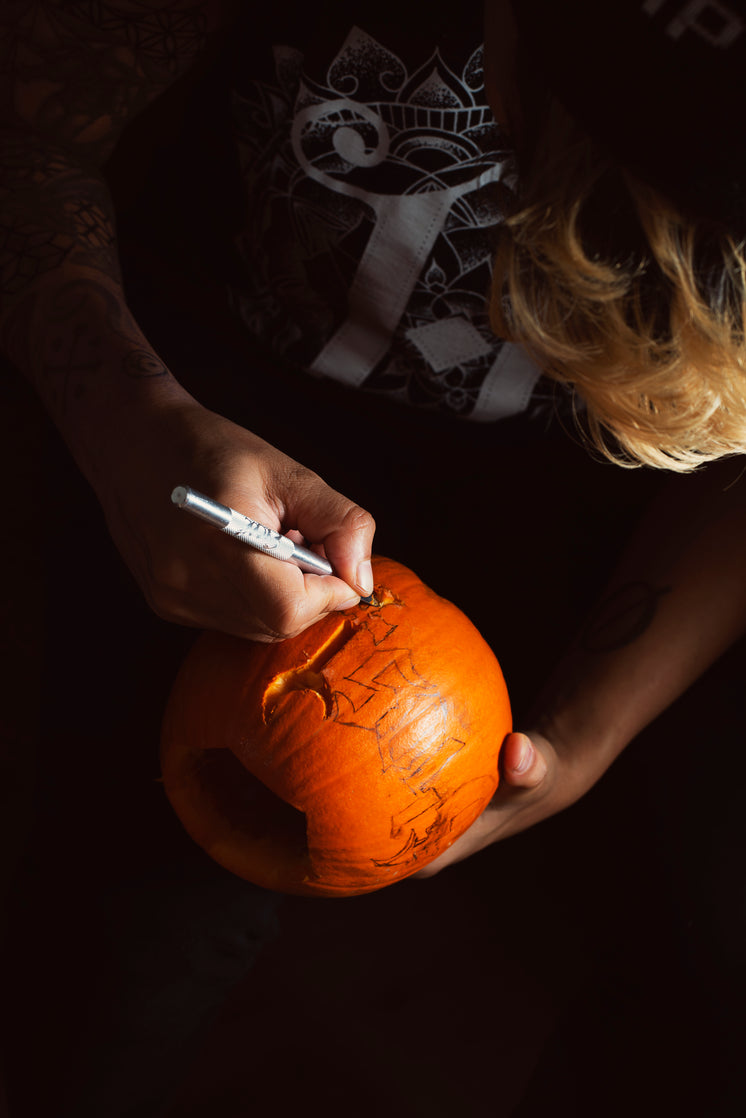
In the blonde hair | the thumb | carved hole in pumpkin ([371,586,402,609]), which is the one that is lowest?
Result: carved hole in pumpkin ([371,586,402,609])

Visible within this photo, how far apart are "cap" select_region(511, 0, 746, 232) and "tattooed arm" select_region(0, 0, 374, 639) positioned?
34 centimetres

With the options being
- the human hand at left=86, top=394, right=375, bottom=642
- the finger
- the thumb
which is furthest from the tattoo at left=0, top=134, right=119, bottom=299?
the finger

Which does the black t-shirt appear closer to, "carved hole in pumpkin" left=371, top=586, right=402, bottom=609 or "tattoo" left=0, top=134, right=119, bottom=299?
"tattoo" left=0, top=134, right=119, bottom=299

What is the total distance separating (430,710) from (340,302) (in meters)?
0.56

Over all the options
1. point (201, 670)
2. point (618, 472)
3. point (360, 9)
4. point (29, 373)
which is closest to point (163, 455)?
point (201, 670)

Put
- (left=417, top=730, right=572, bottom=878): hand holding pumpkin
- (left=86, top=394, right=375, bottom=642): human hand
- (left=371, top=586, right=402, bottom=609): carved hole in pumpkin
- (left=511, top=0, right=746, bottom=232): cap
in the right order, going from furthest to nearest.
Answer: (left=417, top=730, right=572, bottom=878): hand holding pumpkin, (left=371, top=586, right=402, bottom=609): carved hole in pumpkin, (left=86, top=394, right=375, bottom=642): human hand, (left=511, top=0, right=746, bottom=232): cap

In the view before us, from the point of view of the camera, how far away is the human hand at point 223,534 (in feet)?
2.07

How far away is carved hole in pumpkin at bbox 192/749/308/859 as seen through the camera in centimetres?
76

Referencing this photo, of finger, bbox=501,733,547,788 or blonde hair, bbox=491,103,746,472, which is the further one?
finger, bbox=501,733,547,788

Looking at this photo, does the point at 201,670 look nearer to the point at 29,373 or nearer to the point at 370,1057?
the point at 29,373

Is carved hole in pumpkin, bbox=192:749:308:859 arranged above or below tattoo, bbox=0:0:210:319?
below

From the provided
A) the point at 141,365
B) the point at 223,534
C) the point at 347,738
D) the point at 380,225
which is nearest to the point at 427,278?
the point at 380,225

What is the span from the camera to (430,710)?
Answer: 696 millimetres

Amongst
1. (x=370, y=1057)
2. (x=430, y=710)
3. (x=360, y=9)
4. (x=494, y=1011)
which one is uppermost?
(x=360, y=9)
